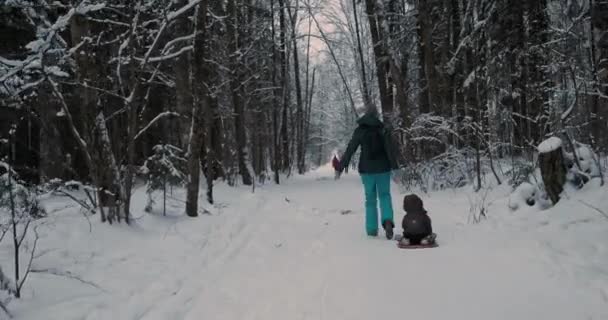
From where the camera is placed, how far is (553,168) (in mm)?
6012

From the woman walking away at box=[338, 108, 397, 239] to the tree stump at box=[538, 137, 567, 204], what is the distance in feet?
6.87

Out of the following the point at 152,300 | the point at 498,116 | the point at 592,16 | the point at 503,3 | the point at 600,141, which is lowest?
the point at 152,300

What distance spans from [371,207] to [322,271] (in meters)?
2.00

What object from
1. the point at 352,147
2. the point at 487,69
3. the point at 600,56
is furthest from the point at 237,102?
the point at 600,56

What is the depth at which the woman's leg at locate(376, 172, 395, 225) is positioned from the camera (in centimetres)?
594

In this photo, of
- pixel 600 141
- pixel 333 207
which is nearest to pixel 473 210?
pixel 600 141

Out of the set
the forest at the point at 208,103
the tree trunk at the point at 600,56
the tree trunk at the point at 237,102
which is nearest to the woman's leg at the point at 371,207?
the forest at the point at 208,103

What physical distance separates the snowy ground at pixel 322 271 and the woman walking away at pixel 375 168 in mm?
340

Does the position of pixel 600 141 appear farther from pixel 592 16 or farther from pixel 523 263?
pixel 523 263

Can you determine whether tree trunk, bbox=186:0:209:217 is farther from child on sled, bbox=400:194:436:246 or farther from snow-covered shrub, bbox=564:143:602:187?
snow-covered shrub, bbox=564:143:602:187

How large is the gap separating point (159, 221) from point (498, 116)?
9907 millimetres

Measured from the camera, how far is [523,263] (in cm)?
407

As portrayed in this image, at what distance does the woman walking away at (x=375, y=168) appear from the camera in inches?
235

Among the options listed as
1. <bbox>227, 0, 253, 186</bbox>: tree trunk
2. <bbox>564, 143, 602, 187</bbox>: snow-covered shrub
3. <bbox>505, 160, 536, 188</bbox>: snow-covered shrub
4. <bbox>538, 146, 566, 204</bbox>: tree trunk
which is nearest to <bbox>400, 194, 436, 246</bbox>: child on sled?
<bbox>538, 146, 566, 204</bbox>: tree trunk
